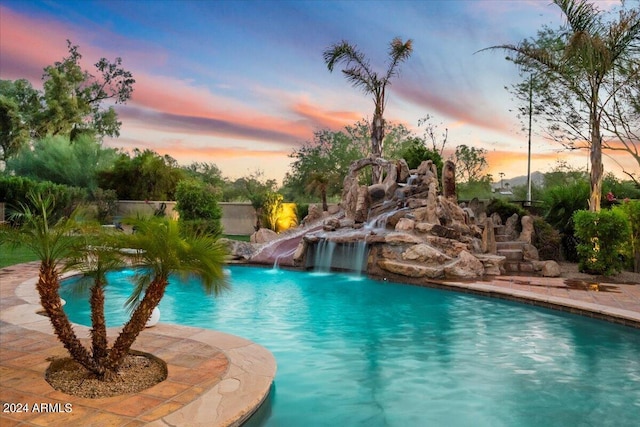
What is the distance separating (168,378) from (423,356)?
3.16m

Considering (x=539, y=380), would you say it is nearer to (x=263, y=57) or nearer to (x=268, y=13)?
(x=268, y=13)

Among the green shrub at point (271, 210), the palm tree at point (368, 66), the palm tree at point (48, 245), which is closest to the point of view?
the palm tree at point (48, 245)

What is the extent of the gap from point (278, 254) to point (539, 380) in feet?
33.1

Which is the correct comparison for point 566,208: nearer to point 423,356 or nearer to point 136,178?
point 423,356

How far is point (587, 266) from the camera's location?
11.2 m

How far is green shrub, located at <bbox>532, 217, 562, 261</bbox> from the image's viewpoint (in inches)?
523

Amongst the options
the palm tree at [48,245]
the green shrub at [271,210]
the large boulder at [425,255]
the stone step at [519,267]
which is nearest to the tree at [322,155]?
the green shrub at [271,210]

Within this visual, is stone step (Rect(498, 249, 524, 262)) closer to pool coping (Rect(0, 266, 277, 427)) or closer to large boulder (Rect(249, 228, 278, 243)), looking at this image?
large boulder (Rect(249, 228, 278, 243))

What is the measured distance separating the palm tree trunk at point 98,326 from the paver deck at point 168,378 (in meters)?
0.39

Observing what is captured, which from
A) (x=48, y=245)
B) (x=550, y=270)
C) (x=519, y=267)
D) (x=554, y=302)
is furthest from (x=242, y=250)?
(x=48, y=245)

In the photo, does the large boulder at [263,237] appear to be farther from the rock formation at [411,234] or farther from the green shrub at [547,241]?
the green shrub at [547,241]

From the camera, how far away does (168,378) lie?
163 inches

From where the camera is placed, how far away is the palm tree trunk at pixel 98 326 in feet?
13.1

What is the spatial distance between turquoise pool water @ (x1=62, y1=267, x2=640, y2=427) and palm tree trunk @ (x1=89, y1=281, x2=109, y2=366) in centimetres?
52
